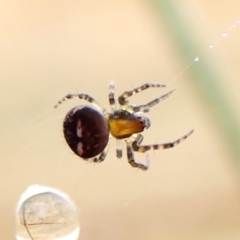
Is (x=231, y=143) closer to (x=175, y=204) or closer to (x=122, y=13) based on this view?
(x=175, y=204)

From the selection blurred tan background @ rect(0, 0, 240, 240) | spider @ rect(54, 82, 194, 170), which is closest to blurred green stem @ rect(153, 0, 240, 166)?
blurred tan background @ rect(0, 0, 240, 240)

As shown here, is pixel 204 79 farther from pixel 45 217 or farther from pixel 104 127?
pixel 45 217

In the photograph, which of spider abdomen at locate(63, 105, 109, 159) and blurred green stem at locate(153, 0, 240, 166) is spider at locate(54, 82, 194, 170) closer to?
spider abdomen at locate(63, 105, 109, 159)

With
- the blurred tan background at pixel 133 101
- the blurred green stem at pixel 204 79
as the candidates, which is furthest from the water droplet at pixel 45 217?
the blurred green stem at pixel 204 79

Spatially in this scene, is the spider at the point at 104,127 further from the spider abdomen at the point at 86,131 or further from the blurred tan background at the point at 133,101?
the blurred tan background at the point at 133,101

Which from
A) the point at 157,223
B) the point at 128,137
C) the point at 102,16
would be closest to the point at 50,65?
the point at 102,16

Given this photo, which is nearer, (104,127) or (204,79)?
(104,127)

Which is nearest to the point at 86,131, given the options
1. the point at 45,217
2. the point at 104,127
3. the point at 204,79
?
the point at 104,127
